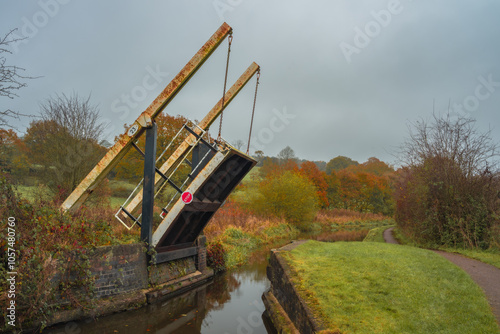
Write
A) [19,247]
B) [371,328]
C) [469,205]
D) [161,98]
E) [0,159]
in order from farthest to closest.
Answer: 1. [469,205]
2. [161,98]
3. [0,159]
4. [19,247]
5. [371,328]

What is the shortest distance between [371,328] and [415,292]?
1823 millimetres

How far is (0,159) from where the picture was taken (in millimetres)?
6586

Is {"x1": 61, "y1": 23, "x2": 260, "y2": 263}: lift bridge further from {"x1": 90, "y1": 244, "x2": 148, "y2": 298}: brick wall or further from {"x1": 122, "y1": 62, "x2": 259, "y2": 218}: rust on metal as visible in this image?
{"x1": 122, "y1": 62, "x2": 259, "y2": 218}: rust on metal

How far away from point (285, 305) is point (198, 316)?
7.25 feet

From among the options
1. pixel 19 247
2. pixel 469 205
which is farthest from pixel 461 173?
pixel 19 247

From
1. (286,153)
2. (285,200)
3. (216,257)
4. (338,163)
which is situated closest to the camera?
(216,257)

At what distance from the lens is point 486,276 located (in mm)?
8000

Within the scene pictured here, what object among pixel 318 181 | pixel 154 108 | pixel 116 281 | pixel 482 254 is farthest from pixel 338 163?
pixel 116 281

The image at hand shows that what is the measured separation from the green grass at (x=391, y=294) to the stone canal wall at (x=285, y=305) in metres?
A: 0.17

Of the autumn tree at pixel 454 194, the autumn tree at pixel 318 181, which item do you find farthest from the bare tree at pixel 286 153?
the autumn tree at pixel 454 194

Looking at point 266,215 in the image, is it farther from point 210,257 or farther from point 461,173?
point 461,173

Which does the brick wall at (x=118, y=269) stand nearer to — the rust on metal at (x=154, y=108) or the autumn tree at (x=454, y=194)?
the rust on metal at (x=154, y=108)

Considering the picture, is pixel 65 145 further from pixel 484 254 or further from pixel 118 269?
pixel 484 254

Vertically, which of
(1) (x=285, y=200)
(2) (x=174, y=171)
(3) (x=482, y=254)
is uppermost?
(3) (x=482, y=254)
